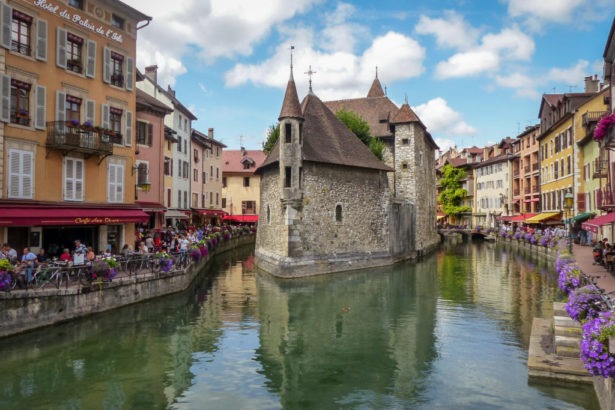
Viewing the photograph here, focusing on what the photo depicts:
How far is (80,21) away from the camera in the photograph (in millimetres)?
19281

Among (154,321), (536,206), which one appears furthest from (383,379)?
(536,206)

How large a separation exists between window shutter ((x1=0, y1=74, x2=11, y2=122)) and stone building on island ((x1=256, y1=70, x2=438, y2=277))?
12787 millimetres

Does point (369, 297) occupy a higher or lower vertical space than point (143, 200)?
lower

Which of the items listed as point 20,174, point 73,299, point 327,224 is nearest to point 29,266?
point 73,299

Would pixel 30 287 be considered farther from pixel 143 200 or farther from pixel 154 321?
pixel 143 200

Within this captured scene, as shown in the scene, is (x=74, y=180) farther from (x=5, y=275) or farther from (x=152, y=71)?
(x=152, y=71)

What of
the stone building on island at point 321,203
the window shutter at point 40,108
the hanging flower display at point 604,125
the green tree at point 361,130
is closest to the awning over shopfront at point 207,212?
the stone building on island at point 321,203

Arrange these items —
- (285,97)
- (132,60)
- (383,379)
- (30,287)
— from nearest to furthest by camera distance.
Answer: (383,379) → (30,287) → (132,60) → (285,97)

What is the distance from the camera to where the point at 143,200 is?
27.7 metres

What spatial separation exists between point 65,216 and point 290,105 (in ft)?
41.8

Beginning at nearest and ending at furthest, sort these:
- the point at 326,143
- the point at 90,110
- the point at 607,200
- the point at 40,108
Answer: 1. the point at 40,108
2. the point at 90,110
3. the point at 607,200
4. the point at 326,143

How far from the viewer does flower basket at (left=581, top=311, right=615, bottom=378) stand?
21.5ft

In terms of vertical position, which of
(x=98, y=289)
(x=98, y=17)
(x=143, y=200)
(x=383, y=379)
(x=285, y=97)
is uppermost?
(x=98, y=17)

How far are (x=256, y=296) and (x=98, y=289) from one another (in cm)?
682
